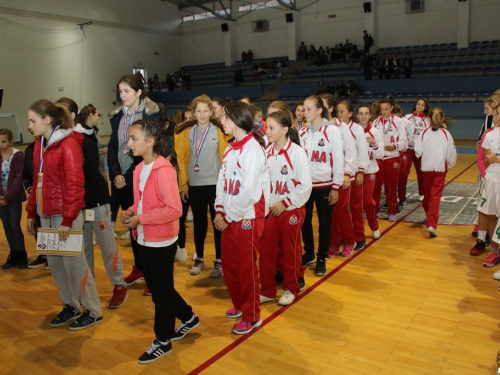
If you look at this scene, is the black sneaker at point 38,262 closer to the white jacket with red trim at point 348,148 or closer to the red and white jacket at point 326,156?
the red and white jacket at point 326,156

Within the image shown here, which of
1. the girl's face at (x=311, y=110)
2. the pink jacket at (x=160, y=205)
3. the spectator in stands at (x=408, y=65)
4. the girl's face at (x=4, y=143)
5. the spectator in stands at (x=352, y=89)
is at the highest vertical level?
the spectator in stands at (x=408, y=65)

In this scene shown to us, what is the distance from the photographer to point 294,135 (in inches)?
149

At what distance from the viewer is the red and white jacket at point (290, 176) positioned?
3.54m

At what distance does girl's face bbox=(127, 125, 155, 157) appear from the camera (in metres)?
2.94

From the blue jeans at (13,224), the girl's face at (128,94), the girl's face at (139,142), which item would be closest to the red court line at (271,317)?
the girl's face at (139,142)

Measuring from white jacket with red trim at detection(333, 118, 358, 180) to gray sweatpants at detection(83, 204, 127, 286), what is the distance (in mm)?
2415

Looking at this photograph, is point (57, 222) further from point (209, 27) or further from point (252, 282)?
point (209, 27)

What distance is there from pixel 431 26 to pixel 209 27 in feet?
39.7

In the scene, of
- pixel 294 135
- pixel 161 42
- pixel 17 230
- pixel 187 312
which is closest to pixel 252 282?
pixel 187 312

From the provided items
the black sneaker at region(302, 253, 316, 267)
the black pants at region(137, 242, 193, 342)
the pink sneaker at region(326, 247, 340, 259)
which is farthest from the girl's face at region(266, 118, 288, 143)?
the pink sneaker at region(326, 247, 340, 259)

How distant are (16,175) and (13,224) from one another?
1.90 ft

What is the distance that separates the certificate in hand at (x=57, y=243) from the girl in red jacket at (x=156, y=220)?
0.54 meters

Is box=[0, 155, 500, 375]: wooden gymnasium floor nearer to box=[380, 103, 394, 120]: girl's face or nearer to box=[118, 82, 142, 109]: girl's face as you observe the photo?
box=[118, 82, 142, 109]: girl's face

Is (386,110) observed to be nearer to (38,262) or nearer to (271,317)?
(271,317)
